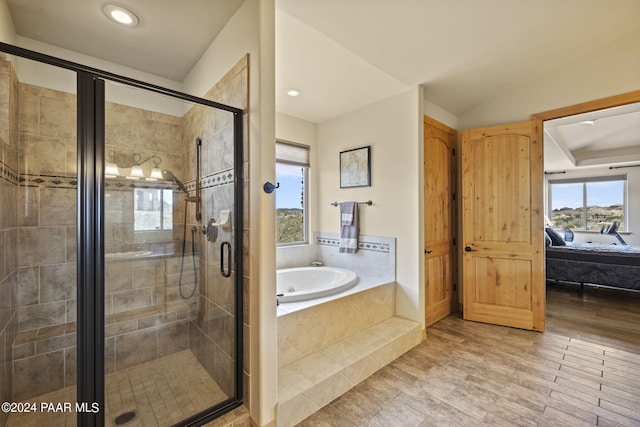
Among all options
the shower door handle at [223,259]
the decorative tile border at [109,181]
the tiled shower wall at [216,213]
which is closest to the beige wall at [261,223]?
the tiled shower wall at [216,213]

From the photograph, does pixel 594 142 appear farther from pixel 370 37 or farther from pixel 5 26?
pixel 5 26

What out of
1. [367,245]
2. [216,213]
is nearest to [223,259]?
[216,213]

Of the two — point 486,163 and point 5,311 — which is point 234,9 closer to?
point 5,311

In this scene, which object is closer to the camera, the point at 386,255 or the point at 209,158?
the point at 209,158

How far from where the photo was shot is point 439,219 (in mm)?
3336

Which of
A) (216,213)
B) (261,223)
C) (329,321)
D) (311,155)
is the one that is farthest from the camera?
(311,155)

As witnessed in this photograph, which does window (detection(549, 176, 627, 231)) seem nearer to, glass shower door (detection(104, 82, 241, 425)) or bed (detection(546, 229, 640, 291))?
bed (detection(546, 229, 640, 291))

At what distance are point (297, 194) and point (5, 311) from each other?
279 cm

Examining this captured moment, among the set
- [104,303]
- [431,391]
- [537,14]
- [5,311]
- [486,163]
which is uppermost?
[537,14]

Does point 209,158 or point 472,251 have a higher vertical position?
point 209,158

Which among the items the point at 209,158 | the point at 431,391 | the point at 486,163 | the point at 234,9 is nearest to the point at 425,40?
the point at 234,9

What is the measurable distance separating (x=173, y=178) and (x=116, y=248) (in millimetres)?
597

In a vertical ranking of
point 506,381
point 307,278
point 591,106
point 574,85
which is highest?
point 574,85

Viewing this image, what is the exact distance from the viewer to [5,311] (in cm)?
157
